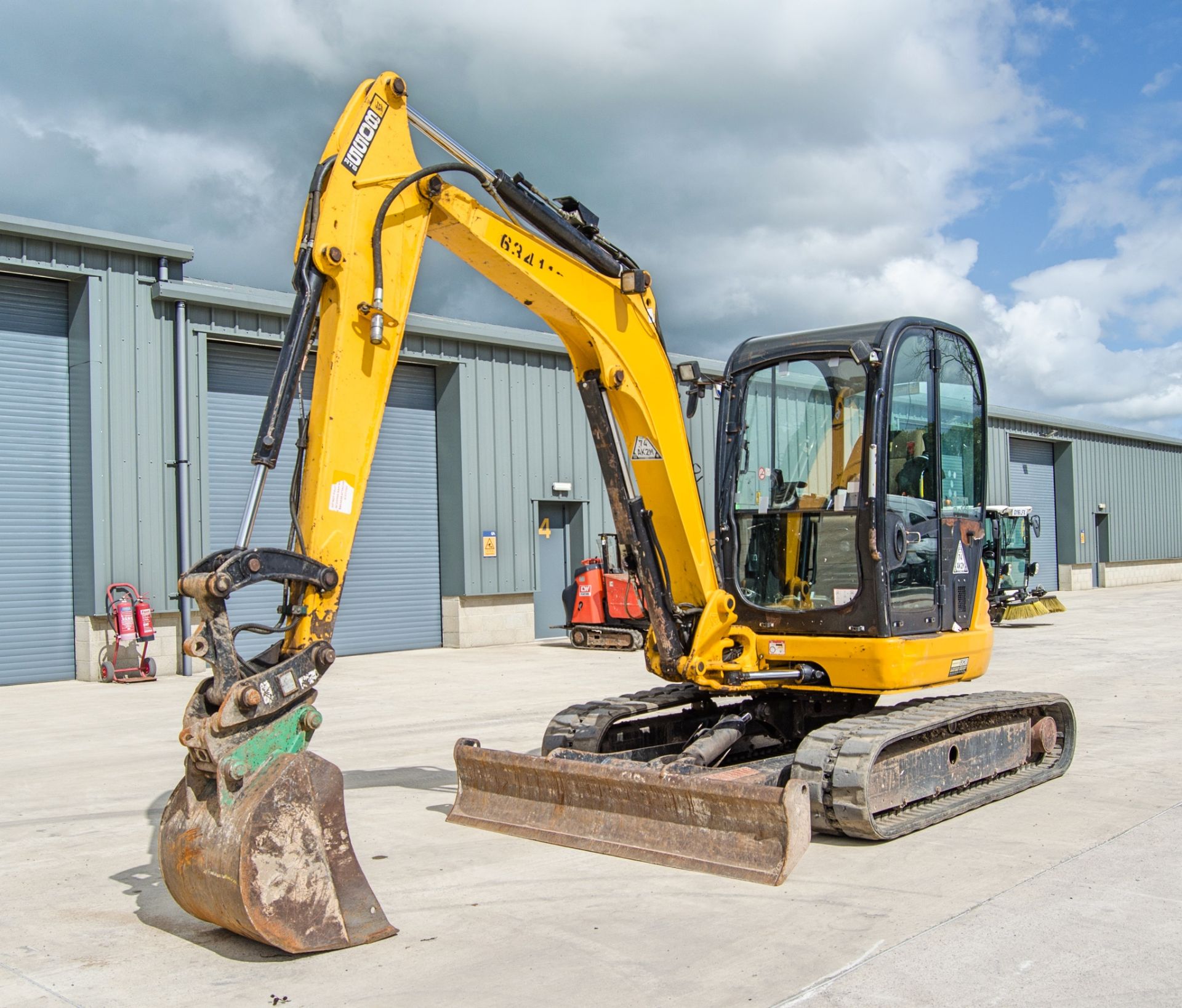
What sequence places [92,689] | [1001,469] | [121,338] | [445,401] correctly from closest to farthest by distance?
1. [92,689]
2. [121,338]
3. [445,401]
4. [1001,469]

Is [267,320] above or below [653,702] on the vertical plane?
above

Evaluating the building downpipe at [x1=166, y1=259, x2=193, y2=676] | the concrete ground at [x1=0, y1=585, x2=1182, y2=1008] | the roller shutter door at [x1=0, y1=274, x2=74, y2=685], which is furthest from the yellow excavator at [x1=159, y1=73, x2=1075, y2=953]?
the roller shutter door at [x1=0, y1=274, x2=74, y2=685]

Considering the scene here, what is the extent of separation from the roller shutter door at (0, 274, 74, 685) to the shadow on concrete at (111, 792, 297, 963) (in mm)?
10620

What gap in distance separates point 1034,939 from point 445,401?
16.6m

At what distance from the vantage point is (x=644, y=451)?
7.13 m

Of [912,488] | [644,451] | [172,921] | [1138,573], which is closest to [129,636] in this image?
[644,451]

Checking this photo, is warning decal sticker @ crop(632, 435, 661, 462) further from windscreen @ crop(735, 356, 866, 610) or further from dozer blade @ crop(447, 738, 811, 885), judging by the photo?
dozer blade @ crop(447, 738, 811, 885)

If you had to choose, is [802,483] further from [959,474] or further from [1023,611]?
[1023,611]

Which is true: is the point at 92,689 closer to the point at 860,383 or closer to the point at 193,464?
the point at 193,464

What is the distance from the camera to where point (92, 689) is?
14945mm

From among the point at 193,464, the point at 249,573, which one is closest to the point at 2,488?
the point at 193,464

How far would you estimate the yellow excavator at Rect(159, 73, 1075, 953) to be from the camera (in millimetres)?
4703

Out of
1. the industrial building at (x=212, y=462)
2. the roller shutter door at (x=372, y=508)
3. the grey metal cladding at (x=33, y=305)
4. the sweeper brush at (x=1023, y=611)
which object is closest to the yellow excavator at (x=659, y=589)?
the industrial building at (x=212, y=462)

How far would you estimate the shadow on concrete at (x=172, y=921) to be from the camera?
479cm
